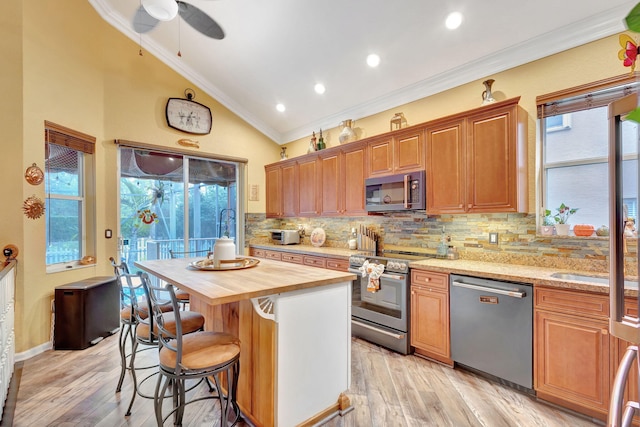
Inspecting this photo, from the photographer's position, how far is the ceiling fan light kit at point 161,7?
2.09 metres

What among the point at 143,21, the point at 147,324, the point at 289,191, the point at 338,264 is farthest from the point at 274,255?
the point at 143,21

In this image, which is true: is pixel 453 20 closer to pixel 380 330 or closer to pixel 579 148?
pixel 579 148

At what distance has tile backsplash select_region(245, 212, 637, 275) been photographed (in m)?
2.49

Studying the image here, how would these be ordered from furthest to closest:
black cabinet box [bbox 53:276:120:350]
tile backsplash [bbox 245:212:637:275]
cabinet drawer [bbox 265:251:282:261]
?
cabinet drawer [bbox 265:251:282:261] < black cabinet box [bbox 53:276:120:350] < tile backsplash [bbox 245:212:637:275]

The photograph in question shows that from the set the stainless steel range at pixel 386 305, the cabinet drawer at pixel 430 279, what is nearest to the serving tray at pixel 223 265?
the stainless steel range at pixel 386 305

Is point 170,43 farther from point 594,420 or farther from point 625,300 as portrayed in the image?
point 594,420

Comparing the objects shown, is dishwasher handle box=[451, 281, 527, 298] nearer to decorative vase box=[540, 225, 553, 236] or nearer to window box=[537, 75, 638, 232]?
decorative vase box=[540, 225, 553, 236]

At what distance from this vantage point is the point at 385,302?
10.4 ft

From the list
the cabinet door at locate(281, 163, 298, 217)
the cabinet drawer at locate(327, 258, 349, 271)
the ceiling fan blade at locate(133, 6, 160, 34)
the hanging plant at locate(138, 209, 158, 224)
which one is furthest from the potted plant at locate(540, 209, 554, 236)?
the hanging plant at locate(138, 209, 158, 224)

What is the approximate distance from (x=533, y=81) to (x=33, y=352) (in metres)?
5.51

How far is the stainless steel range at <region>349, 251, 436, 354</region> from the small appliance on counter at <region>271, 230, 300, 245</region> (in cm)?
185

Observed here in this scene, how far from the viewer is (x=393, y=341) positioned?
3.07 metres

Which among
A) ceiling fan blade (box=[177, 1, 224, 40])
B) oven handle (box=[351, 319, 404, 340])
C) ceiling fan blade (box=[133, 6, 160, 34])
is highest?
ceiling fan blade (box=[133, 6, 160, 34])

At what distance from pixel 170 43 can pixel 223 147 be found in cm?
158
